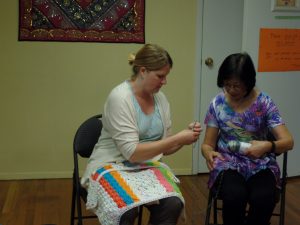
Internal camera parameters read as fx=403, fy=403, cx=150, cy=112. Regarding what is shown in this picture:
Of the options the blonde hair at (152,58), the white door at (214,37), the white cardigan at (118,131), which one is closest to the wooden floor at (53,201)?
the white door at (214,37)

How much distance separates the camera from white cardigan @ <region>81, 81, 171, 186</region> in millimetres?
1718

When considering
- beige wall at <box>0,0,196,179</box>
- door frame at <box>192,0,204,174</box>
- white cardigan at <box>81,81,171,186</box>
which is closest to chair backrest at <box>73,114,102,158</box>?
white cardigan at <box>81,81,171,186</box>

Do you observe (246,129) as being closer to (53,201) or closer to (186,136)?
(186,136)

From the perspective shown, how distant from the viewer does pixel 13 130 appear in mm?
3271

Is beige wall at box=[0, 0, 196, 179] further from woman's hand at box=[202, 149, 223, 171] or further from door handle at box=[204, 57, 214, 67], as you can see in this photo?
woman's hand at box=[202, 149, 223, 171]

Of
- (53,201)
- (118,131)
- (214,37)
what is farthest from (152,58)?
(214,37)

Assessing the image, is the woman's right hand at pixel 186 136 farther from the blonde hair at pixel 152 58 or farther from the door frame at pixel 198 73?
the door frame at pixel 198 73

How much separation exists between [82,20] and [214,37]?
1.09 metres

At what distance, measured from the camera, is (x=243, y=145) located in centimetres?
183

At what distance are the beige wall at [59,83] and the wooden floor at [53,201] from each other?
19 cm

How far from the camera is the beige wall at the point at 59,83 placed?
10.5 ft

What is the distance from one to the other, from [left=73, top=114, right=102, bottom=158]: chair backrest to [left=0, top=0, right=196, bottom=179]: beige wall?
50.6 inches

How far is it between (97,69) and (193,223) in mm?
1461

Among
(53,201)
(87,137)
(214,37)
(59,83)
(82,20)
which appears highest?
(82,20)
